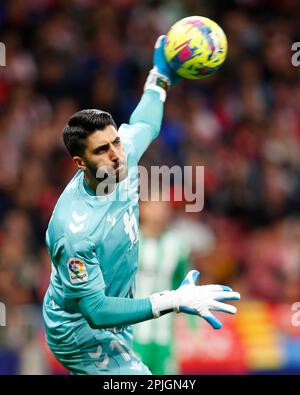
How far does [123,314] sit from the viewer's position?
16.7 feet

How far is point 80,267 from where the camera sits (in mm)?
5035

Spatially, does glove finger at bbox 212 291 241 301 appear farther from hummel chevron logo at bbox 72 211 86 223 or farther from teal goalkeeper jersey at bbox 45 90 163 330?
hummel chevron logo at bbox 72 211 86 223

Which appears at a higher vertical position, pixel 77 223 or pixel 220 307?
pixel 77 223

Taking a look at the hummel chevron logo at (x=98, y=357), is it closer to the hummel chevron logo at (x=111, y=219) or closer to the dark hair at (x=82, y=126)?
the hummel chevron logo at (x=111, y=219)

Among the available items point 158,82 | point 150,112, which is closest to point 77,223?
point 150,112

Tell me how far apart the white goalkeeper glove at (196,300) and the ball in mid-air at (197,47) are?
5.25ft

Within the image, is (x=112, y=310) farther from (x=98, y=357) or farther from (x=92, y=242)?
(x=98, y=357)

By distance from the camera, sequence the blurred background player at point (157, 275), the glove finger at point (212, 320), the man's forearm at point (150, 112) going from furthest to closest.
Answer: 1. the blurred background player at point (157, 275)
2. the man's forearm at point (150, 112)
3. the glove finger at point (212, 320)

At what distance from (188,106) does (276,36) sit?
1.79m

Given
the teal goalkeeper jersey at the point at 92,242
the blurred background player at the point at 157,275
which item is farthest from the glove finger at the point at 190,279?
the blurred background player at the point at 157,275

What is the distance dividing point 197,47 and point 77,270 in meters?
1.79

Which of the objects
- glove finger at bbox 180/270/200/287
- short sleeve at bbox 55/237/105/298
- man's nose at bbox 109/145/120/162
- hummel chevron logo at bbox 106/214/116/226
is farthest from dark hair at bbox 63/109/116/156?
glove finger at bbox 180/270/200/287

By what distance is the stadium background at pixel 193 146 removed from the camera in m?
8.81

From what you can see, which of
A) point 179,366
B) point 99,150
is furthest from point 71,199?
point 179,366
